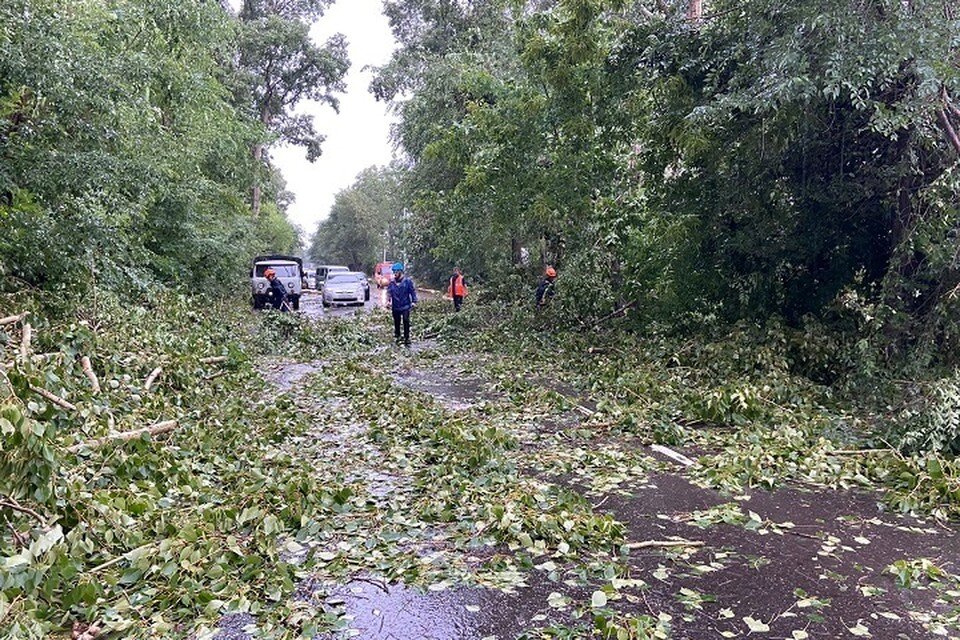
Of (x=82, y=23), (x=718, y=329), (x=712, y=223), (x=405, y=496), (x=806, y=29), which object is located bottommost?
(x=405, y=496)

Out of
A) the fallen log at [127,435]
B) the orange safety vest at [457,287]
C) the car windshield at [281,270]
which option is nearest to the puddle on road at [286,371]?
the fallen log at [127,435]

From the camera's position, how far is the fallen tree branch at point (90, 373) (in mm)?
6870

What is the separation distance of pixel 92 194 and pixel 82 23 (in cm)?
321

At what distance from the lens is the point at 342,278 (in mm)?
30766

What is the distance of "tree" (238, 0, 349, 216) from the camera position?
3441cm

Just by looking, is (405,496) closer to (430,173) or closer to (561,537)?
(561,537)

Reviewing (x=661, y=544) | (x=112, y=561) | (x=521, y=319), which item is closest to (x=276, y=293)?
(x=521, y=319)

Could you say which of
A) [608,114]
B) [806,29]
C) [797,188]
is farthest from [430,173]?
[806,29]

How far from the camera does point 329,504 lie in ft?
17.3

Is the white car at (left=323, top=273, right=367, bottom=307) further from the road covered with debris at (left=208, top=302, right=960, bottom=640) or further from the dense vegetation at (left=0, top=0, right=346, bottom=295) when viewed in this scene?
the road covered with debris at (left=208, top=302, right=960, bottom=640)

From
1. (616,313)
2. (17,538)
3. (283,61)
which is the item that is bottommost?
(17,538)

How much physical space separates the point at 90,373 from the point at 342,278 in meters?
23.8

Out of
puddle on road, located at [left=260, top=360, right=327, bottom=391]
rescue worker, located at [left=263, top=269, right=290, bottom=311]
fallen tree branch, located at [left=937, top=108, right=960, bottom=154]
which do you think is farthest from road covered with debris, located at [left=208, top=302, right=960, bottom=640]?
rescue worker, located at [left=263, top=269, right=290, bottom=311]

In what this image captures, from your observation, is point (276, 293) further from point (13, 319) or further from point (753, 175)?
point (753, 175)
